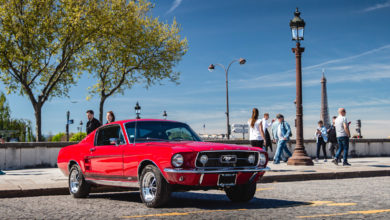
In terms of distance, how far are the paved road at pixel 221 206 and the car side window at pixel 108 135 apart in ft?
3.45

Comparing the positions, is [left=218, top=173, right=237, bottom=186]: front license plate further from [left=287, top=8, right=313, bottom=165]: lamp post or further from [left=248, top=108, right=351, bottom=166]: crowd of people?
[left=287, top=8, right=313, bottom=165]: lamp post

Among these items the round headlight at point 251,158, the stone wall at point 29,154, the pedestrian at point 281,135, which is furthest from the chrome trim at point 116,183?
the stone wall at point 29,154

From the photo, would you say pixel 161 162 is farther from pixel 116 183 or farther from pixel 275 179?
pixel 275 179

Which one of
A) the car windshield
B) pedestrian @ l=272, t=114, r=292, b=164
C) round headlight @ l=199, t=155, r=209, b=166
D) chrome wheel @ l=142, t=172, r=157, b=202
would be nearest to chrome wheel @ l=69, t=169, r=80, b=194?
the car windshield

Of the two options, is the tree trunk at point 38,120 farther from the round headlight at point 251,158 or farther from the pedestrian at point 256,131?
the round headlight at point 251,158

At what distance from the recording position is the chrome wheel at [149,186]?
7312 millimetres

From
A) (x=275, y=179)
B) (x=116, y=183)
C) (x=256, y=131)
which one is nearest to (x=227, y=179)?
(x=116, y=183)

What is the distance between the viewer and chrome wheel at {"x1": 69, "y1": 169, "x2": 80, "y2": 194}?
30.5ft

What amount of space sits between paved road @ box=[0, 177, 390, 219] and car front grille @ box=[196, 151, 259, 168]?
66 cm

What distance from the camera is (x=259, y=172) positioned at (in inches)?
303

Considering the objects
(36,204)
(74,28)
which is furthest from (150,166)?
(74,28)

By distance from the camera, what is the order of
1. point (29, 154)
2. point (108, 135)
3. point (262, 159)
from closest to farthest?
point (262, 159) → point (108, 135) → point (29, 154)

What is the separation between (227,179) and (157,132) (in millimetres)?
1631

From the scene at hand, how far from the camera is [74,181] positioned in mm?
9375
